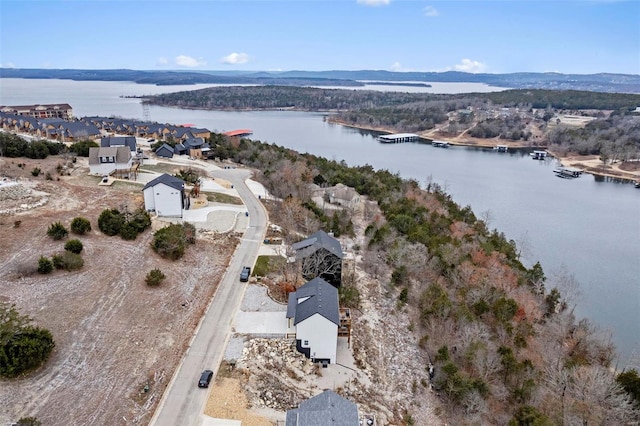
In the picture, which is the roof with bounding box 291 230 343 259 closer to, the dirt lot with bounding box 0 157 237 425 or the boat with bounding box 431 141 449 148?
the dirt lot with bounding box 0 157 237 425

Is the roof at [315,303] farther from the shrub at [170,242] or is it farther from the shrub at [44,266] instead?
the shrub at [44,266]

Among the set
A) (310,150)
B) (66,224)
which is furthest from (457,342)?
(310,150)

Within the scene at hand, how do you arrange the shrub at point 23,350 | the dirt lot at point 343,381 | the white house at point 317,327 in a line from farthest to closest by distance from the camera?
the white house at point 317,327 < the dirt lot at point 343,381 < the shrub at point 23,350

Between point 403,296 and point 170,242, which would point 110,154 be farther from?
point 403,296

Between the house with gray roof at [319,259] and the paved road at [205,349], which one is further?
the house with gray roof at [319,259]

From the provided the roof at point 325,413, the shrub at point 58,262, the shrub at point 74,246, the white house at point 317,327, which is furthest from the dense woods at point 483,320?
the shrub at point 58,262

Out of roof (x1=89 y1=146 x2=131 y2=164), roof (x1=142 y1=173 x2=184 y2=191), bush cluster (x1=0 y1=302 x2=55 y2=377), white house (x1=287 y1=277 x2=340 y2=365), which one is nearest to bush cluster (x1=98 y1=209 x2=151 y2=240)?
roof (x1=142 y1=173 x2=184 y2=191)
